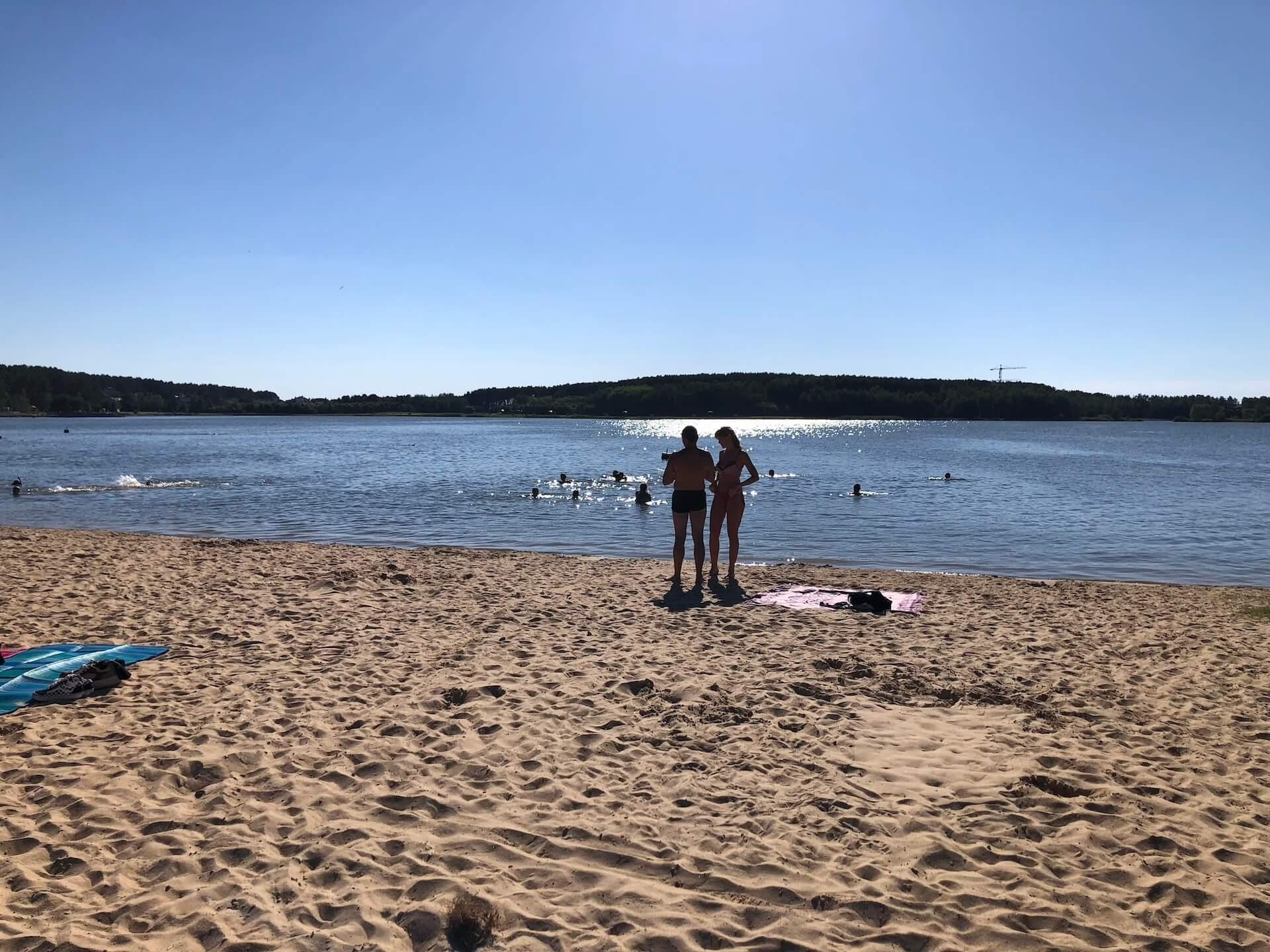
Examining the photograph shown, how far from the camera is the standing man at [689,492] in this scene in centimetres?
1084

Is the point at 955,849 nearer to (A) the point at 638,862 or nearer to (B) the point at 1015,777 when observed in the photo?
(B) the point at 1015,777

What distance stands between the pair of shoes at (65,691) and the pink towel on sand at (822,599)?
7.02m

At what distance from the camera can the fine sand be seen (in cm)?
355

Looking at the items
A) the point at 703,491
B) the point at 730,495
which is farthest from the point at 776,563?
the point at 703,491

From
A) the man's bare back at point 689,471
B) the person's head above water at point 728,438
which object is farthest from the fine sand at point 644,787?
the person's head above water at point 728,438

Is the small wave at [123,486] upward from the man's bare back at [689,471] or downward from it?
downward

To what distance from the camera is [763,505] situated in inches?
1004

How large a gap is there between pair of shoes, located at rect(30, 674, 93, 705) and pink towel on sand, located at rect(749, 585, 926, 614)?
276 inches

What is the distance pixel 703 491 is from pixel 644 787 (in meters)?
6.52

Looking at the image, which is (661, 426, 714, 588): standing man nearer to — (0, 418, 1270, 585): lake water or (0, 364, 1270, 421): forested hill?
(0, 418, 1270, 585): lake water

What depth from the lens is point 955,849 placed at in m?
4.12

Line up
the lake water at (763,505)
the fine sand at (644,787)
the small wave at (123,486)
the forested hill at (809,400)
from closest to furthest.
→ the fine sand at (644,787) < the lake water at (763,505) < the small wave at (123,486) < the forested hill at (809,400)

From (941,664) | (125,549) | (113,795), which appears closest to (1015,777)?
(941,664)

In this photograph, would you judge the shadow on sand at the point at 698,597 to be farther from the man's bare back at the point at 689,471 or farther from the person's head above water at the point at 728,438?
the person's head above water at the point at 728,438
